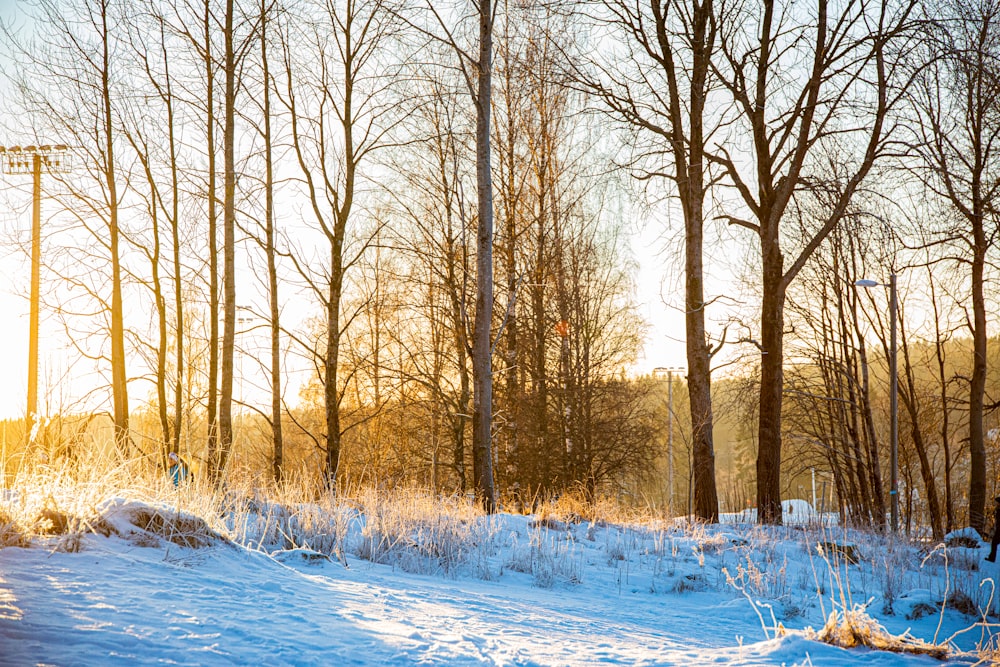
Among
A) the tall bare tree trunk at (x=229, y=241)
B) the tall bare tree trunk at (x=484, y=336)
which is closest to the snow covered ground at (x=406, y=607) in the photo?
the tall bare tree trunk at (x=484, y=336)

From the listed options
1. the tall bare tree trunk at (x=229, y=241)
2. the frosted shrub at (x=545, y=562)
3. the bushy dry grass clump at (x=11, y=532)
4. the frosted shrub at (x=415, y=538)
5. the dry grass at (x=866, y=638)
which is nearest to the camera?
the dry grass at (x=866, y=638)

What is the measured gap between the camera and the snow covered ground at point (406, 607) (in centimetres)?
231

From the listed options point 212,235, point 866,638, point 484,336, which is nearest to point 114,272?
point 212,235

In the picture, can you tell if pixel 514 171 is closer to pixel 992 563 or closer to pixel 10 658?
pixel 992 563

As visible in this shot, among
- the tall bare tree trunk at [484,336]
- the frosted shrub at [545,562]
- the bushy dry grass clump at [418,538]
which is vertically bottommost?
the frosted shrub at [545,562]

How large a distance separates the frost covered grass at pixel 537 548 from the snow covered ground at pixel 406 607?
36 mm

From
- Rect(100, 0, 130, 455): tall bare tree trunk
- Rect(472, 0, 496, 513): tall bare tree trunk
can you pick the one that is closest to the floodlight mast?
Rect(100, 0, 130, 455): tall bare tree trunk

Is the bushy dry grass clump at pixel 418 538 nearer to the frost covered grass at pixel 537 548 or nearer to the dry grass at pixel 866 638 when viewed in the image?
the frost covered grass at pixel 537 548

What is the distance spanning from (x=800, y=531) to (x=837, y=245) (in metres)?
12.6

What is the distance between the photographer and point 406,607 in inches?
138

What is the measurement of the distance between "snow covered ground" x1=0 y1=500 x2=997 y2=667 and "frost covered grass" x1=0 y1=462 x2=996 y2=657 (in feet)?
0.12

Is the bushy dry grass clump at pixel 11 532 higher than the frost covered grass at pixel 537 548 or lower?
higher

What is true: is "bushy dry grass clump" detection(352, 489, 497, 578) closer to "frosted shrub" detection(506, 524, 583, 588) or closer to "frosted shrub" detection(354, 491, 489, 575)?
"frosted shrub" detection(354, 491, 489, 575)

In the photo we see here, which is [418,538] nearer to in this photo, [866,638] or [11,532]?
[11,532]
